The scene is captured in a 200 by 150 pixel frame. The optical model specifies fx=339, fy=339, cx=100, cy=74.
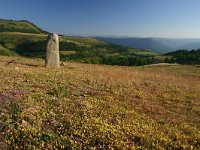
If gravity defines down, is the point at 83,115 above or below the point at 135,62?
above

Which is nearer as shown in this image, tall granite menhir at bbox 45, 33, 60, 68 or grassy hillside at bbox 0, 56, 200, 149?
grassy hillside at bbox 0, 56, 200, 149

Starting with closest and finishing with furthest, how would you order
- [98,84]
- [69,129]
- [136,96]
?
[69,129]
[136,96]
[98,84]

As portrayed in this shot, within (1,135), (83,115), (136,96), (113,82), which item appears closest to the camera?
(1,135)

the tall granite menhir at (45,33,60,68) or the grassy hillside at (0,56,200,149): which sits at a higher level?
the tall granite menhir at (45,33,60,68)

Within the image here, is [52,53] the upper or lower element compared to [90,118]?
upper

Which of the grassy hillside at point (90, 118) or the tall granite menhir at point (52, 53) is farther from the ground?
the tall granite menhir at point (52, 53)

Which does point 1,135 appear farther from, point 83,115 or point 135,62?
point 135,62

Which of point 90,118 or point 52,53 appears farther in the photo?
point 52,53

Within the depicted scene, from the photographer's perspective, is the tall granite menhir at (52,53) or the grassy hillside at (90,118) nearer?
the grassy hillside at (90,118)

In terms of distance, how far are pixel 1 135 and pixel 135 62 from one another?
522ft

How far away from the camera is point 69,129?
52.1ft

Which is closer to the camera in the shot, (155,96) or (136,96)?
(136,96)

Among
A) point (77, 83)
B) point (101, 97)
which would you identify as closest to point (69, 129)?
point (101, 97)

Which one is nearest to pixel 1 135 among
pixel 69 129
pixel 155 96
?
pixel 69 129
